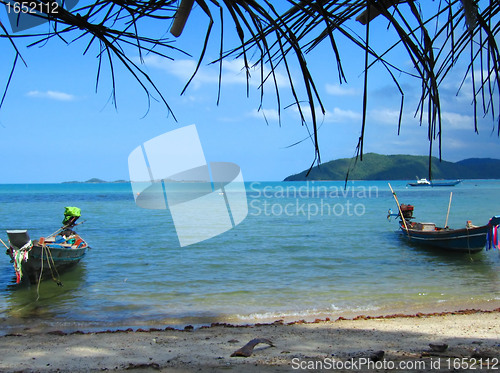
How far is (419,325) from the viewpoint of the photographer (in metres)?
7.07

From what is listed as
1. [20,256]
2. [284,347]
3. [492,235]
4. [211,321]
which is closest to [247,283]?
[211,321]

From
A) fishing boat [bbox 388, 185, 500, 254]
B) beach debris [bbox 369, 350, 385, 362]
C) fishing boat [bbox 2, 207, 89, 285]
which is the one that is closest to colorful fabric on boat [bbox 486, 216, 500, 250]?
fishing boat [bbox 388, 185, 500, 254]

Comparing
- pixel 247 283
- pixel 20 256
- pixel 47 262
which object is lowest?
pixel 247 283

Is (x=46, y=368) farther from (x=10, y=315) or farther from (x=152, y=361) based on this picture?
(x=10, y=315)

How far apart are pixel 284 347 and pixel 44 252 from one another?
8.16 metres

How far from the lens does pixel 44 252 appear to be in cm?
1155

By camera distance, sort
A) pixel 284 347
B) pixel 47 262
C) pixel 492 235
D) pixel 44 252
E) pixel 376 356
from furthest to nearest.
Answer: pixel 492 235
pixel 47 262
pixel 44 252
pixel 284 347
pixel 376 356

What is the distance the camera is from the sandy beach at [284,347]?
467cm

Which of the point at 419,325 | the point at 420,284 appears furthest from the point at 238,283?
the point at 419,325

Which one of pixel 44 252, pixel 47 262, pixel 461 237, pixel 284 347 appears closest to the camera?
pixel 284 347

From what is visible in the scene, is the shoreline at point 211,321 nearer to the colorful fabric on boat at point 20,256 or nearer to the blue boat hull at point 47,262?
the colorful fabric on boat at point 20,256

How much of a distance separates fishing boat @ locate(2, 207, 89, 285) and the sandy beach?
3643mm

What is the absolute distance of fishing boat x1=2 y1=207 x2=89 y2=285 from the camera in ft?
36.0

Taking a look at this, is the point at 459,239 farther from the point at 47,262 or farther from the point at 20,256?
the point at 20,256
